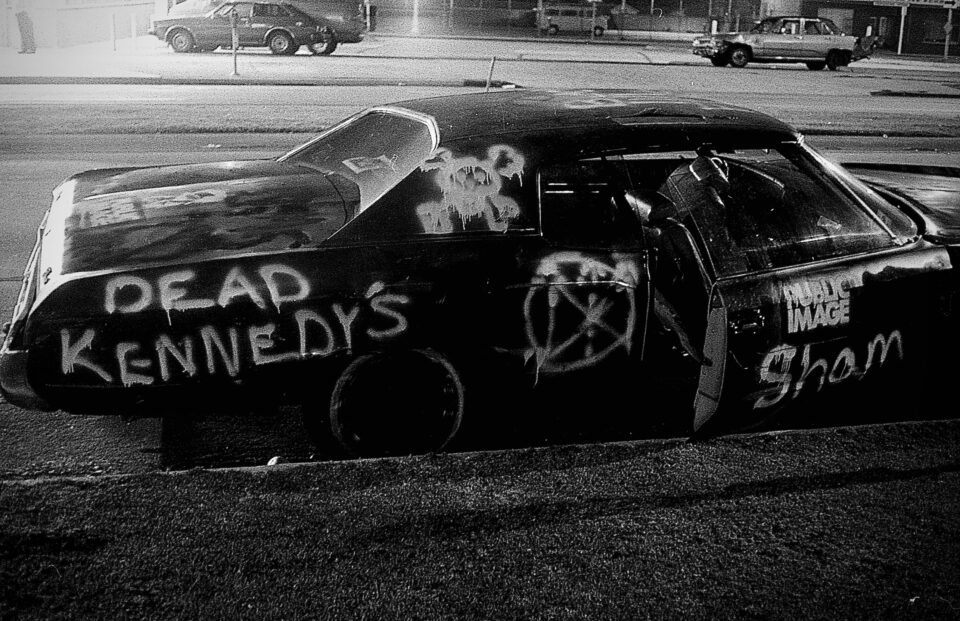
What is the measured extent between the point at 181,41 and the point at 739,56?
16.8m

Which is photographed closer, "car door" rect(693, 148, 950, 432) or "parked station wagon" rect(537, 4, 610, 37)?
"car door" rect(693, 148, 950, 432)

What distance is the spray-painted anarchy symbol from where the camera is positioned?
146 inches

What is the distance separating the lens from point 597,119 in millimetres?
4031

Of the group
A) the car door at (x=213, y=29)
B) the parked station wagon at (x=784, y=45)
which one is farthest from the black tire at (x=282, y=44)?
the parked station wagon at (x=784, y=45)

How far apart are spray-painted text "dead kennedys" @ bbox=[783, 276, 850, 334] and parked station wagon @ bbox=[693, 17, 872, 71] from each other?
1116 inches

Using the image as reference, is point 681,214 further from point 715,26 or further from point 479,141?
point 715,26

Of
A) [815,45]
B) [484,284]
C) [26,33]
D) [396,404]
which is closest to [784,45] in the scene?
[815,45]

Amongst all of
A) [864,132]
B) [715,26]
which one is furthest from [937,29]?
[864,132]

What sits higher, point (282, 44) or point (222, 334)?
point (282, 44)

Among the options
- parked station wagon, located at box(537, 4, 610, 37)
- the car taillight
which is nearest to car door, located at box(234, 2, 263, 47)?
parked station wagon, located at box(537, 4, 610, 37)

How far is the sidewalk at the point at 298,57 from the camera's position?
20250 millimetres

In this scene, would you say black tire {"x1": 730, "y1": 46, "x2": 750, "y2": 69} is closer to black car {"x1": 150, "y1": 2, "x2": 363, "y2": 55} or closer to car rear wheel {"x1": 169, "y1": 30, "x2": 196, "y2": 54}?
black car {"x1": 150, "y1": 2, "x2": 363, "y2": 55}

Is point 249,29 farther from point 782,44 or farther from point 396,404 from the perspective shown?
point 396,404

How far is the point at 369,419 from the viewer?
3.80m
